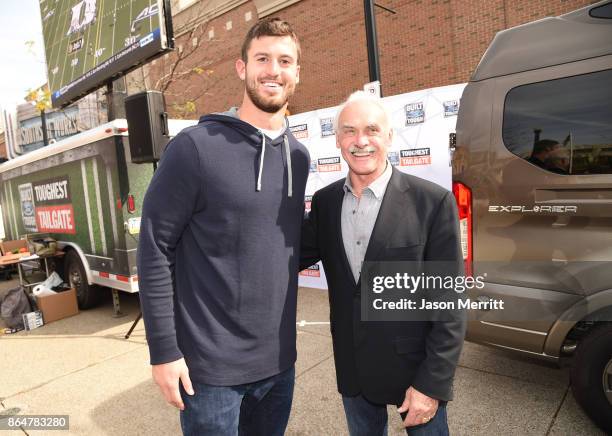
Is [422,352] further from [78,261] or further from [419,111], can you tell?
[78,261]

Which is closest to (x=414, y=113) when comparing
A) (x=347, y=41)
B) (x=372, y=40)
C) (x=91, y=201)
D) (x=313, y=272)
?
(x=372, y=40)

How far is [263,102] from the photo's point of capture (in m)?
1.78

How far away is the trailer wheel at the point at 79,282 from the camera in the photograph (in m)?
6.94

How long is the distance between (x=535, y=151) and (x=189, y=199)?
2158mm

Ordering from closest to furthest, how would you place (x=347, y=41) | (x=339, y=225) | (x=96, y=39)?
(x=339, y=225), (x=96, y=39), (x=347, y=41)

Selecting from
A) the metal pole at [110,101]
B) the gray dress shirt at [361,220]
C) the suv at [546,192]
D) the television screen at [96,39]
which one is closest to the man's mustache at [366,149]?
the gray dress shirt at [361,220]

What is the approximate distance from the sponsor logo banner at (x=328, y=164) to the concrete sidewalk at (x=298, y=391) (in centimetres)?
242

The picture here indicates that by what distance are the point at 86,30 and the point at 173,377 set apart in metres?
9.11

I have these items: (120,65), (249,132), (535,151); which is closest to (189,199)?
(249,132)

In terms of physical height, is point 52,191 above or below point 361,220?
above

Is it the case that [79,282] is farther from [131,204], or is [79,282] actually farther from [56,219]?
[131,204]

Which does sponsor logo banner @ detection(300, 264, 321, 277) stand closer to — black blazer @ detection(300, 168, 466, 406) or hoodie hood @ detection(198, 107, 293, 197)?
black blazer @ detection(300, 168, 466, 406)

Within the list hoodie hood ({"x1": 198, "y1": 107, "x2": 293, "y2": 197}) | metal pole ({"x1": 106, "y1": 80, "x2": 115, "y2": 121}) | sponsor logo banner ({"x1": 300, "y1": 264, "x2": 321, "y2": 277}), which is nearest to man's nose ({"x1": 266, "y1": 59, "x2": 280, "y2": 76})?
hoodie hood ({"x1": 198, "y1": 107, "x2": 293, "y2": 197})

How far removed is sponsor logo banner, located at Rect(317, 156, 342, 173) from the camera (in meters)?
6.69
